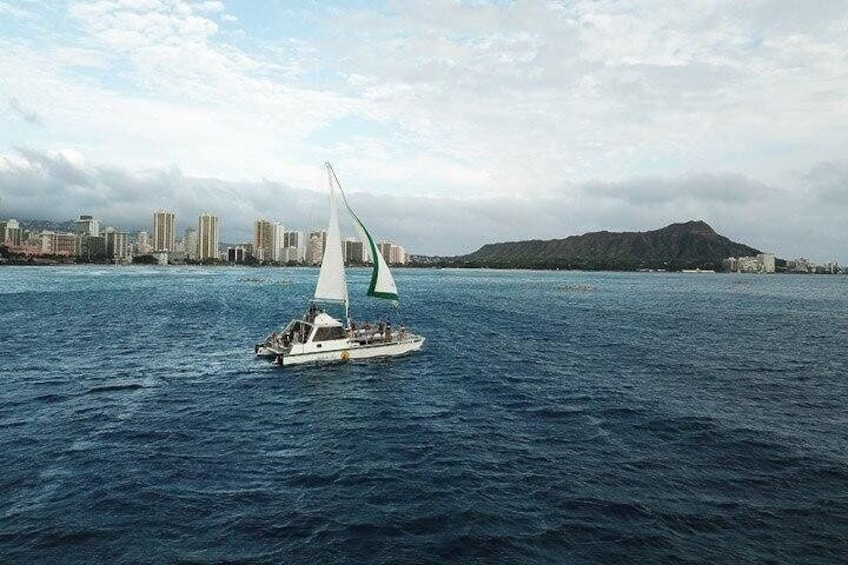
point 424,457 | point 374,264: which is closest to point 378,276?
point 374,264

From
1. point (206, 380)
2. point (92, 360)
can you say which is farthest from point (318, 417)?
point (92, 360)

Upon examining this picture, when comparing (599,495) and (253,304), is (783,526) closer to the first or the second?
(599,495)

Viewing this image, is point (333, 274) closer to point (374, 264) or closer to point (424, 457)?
point (374, 264)

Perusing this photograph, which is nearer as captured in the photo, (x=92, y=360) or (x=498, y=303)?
(x=92, y=360)

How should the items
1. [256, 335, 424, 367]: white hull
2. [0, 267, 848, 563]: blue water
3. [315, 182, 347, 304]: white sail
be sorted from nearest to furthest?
1. [0, 267, 848, 563]: blue water
2. [256, 335, 424, 367]: white hull
3. [315, 182, 347, 304]: white sail

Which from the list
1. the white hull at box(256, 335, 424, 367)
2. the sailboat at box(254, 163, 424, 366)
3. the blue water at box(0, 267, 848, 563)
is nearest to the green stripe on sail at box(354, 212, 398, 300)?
the sailboat at box(254, 163, 424, 366)

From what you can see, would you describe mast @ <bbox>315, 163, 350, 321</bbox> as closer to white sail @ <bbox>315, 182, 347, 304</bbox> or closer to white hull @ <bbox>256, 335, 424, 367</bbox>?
white sail @ <bbox>315, 182, 347, 304</bbox>

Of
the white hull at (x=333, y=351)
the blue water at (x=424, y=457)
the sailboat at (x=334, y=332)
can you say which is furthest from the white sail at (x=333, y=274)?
the blue water at (x=424, y=457)
